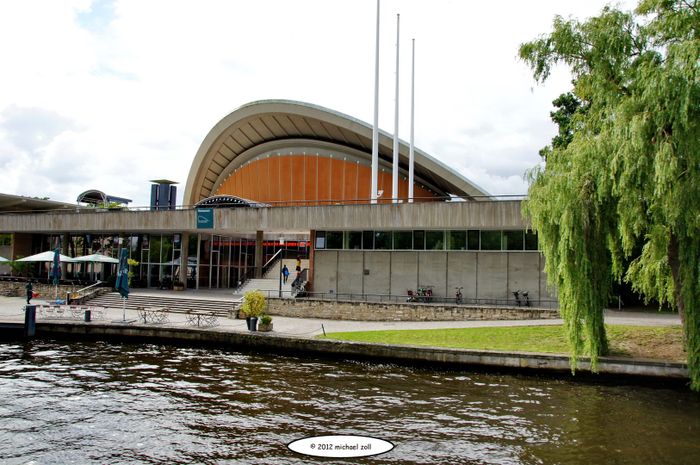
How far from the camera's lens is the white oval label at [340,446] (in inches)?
394

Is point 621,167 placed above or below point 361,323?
above

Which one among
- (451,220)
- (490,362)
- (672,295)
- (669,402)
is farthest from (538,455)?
(451,220)

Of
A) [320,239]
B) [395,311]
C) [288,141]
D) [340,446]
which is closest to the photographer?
[340,446]

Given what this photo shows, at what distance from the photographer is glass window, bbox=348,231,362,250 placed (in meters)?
31.2

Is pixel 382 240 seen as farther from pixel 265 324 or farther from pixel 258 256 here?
pixel 265 324

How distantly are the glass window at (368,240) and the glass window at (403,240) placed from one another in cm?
138

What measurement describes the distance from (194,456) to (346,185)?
3597cm

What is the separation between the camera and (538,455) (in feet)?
32.9

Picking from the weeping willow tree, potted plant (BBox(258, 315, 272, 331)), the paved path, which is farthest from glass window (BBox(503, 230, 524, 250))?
potted plant (BBox(258, 315, 272, 331))

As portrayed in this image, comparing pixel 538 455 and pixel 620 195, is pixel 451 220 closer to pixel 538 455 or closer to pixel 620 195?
pixel 620 195

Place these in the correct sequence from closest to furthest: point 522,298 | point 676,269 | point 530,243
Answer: point 676,269
point 522,298
point 530,243

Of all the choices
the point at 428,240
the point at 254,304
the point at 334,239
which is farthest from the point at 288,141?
the point at 254,304

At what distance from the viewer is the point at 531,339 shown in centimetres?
1914

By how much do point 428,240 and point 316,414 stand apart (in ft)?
60.3
